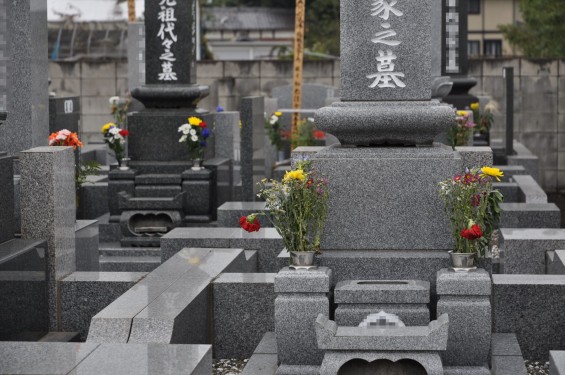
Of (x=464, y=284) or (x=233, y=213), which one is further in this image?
(x=233, y=213)

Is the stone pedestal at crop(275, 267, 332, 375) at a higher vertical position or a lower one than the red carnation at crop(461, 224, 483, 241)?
lower

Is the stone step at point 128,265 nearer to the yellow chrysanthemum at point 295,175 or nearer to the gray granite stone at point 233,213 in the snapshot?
the gray granite stone at point 233,213

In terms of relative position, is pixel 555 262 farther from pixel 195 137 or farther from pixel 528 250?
pixel 195 137

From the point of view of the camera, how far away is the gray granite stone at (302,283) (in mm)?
7023

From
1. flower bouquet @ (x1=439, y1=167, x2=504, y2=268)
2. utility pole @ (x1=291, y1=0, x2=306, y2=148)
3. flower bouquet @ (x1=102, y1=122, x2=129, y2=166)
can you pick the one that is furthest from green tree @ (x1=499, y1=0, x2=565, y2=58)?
flower bouquet @ (x1=439, y1=167, x2=504, y2=268)

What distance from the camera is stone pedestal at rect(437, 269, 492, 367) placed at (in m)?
6.97

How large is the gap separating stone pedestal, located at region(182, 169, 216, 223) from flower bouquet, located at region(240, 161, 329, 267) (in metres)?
6.19

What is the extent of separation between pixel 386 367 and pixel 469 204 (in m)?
1.15

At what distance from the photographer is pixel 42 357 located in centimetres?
586

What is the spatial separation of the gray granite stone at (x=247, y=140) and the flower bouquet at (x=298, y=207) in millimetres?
6893

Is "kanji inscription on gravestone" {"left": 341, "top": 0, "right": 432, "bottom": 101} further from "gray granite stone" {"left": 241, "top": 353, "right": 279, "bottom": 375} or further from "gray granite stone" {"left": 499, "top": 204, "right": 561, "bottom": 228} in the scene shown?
"gray granite stone" {"left": 499, "top": 204, "right": 561, "bottom": 228}

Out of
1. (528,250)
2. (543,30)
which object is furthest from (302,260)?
(543,30)

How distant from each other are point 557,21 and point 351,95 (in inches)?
730

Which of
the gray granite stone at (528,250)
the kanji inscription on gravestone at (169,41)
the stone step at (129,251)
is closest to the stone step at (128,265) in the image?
the stone step at (129,251)
